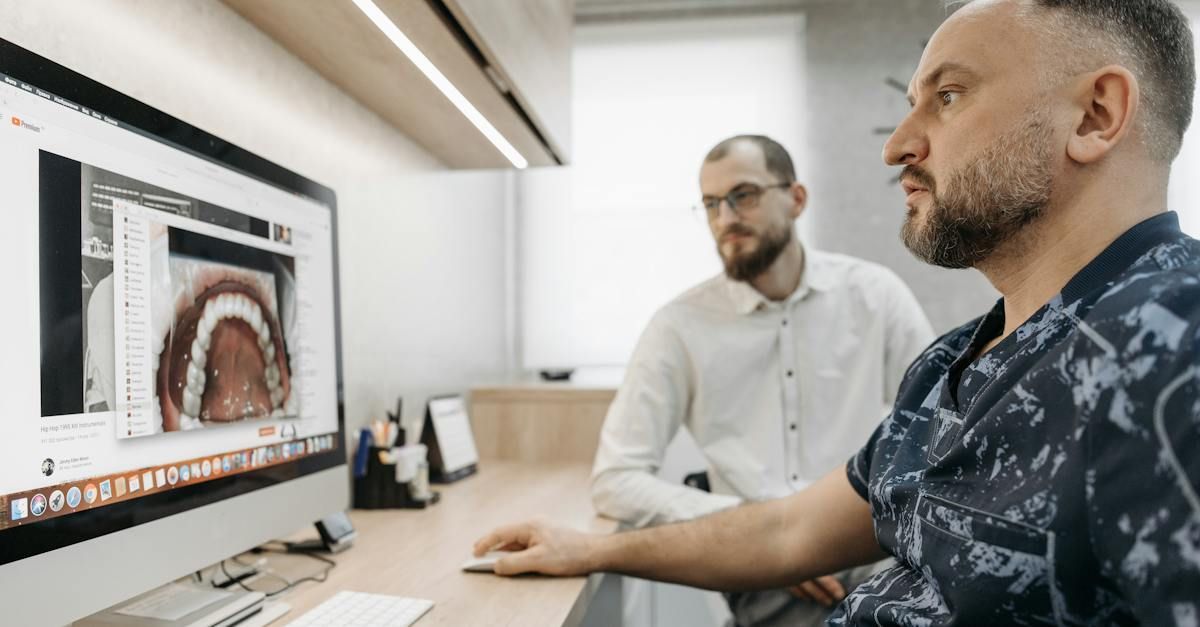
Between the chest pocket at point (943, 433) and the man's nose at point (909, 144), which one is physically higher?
the man's nose at point (909, 144)

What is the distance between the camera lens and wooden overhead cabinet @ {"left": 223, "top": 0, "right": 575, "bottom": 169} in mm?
1187

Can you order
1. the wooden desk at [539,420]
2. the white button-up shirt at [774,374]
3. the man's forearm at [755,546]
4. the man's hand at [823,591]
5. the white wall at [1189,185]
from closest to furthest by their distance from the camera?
1. the man's forearm at [755,546]
2. the man's hand at [823,591]
3. the white button-up shirt at [774,374]
4. the wooden desk at [539,420]
5. the white wall at [1189,185]

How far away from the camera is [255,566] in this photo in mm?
1071

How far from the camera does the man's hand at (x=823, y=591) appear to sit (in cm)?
143

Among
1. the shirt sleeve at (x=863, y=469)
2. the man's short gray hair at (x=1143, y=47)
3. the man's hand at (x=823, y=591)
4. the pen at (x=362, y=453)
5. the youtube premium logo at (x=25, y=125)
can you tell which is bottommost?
the man's hand at (x=823, y=591)

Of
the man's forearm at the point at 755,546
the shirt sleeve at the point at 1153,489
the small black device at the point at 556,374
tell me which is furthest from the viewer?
the small black device at the point at 556,374

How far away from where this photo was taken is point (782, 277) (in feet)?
6.30

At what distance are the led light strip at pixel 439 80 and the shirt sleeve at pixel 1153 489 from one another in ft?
3.38

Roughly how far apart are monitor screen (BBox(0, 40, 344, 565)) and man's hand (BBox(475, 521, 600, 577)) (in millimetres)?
304

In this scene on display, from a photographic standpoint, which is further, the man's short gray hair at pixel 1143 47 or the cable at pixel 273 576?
the cable at pixel 273 576

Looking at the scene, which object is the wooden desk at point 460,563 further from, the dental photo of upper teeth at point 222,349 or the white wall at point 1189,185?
the white wall at point 1189,185

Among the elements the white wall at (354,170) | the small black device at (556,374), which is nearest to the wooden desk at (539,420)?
the white wall at (354,170)

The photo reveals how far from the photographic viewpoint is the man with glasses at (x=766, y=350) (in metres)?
1.81

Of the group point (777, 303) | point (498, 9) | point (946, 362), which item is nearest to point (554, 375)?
point (777, 303)
